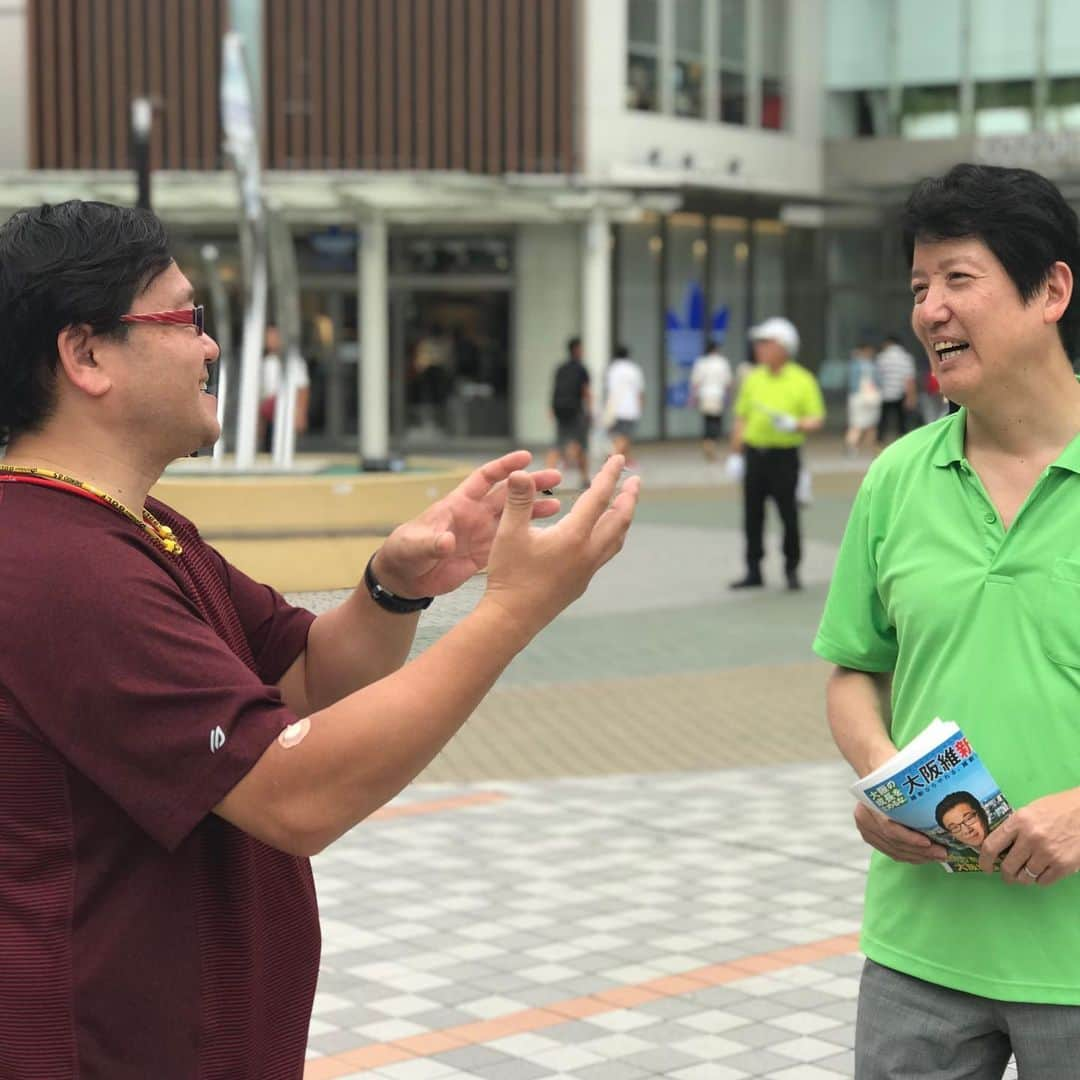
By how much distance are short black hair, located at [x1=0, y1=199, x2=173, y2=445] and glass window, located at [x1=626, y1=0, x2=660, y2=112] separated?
31.0 metres

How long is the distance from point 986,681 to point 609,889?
4.17 meters

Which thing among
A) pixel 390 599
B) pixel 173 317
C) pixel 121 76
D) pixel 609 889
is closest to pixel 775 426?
pixel 609 889

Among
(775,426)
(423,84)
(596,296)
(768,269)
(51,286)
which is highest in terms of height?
(423,84)

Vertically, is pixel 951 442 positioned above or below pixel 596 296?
below

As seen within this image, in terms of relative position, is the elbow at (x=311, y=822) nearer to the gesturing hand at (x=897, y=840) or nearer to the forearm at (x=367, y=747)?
the forearm at (x=367, y=747)

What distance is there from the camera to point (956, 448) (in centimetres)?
288

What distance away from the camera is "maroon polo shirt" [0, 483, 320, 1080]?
6.65ft

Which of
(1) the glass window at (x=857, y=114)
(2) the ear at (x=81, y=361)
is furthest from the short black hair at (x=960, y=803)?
(1) the glass window at (x=857, y=114)

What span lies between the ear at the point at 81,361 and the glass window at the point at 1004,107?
35.9m

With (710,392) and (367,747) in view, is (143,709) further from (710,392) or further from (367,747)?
(710,392)

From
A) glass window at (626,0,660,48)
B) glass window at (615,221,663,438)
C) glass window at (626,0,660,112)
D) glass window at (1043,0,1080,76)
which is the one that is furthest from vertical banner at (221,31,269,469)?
glass window at (1043,0,1080,76)

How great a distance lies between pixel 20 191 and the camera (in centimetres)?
2955

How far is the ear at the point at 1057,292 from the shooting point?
282 cm

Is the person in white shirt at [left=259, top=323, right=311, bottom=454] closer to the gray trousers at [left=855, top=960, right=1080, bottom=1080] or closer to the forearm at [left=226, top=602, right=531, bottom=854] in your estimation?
the gray trousers at [left=855, top=960, right=1080, bottom=1080]
